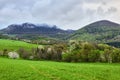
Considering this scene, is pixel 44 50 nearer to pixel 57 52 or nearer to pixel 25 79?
pixel 57 52

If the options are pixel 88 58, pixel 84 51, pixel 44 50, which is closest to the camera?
pixel 88 58

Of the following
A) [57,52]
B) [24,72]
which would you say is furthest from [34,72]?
[57,52]

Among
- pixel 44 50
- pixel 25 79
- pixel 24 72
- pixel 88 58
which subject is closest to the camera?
pixel 25 79

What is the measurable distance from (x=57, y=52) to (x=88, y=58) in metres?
20.3

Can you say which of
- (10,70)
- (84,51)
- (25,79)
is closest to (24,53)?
(84,51)

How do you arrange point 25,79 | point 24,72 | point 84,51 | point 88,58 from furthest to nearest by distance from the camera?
1. point 84,51
2. point 88,58
3. point 24,72
4. point 25,79

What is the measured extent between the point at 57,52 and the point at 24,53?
64.2 ft

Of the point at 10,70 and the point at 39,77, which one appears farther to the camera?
the point at 10,70

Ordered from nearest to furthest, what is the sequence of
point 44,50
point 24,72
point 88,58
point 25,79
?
1. point 25,79
2. point 24,72
3. point 88,58
4. point 44,50

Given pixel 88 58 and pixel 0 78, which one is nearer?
pixel 0 78

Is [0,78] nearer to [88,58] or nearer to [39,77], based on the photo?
[39,77]

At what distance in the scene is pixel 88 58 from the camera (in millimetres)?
134750

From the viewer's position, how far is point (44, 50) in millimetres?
154125

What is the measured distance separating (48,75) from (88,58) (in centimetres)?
7953
